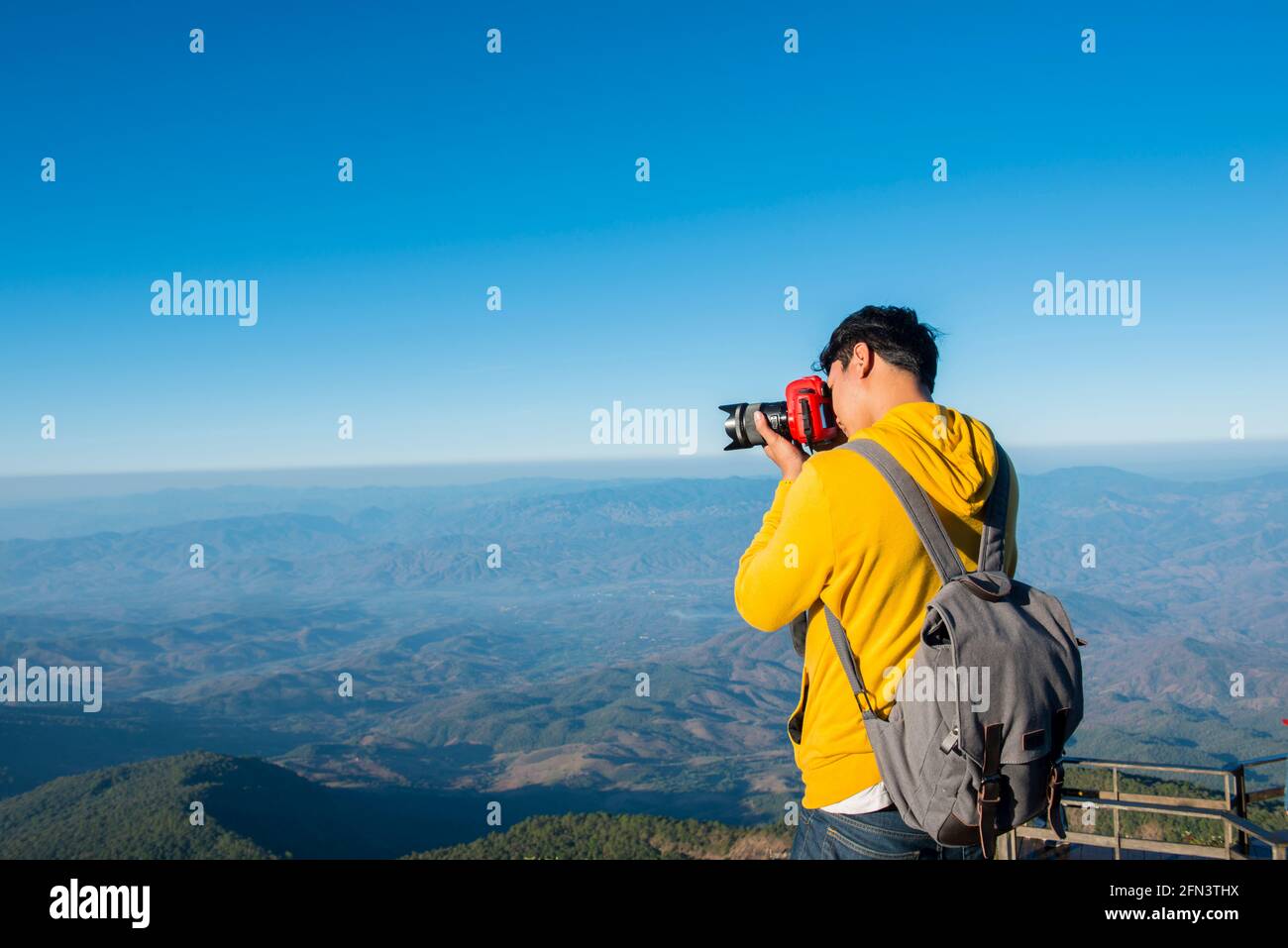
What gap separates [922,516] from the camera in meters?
2.07

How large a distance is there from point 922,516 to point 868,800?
2.70ft

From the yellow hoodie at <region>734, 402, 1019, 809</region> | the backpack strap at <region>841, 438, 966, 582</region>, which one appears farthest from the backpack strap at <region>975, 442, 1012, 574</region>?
the backpack strap at <region>841, 438, 966, 582</region>

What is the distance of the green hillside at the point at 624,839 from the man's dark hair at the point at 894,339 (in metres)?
31.4

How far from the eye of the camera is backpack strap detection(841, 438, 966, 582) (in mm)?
2062

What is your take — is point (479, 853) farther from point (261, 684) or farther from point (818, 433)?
point (261, 684)

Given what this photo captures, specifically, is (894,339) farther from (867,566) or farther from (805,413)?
(867,566)

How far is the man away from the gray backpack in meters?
0.06

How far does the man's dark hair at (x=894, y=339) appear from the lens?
2.42 m

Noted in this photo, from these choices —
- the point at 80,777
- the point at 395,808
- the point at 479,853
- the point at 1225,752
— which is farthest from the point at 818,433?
the point at 1225,752

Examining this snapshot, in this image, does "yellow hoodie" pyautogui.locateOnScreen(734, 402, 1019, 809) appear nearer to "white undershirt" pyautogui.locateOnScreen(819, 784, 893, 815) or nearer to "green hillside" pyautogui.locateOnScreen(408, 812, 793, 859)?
"white undershirt" pyautogui.locateOnScreen(819, 784, 893, 815)

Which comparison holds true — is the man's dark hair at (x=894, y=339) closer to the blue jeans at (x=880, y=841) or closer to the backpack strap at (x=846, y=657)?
the backpack strap at (x=846, y=657)

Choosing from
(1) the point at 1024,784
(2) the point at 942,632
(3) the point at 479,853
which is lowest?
(3) the point at 479,853

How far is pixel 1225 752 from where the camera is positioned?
4222 inches

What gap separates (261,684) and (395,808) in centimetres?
12565
